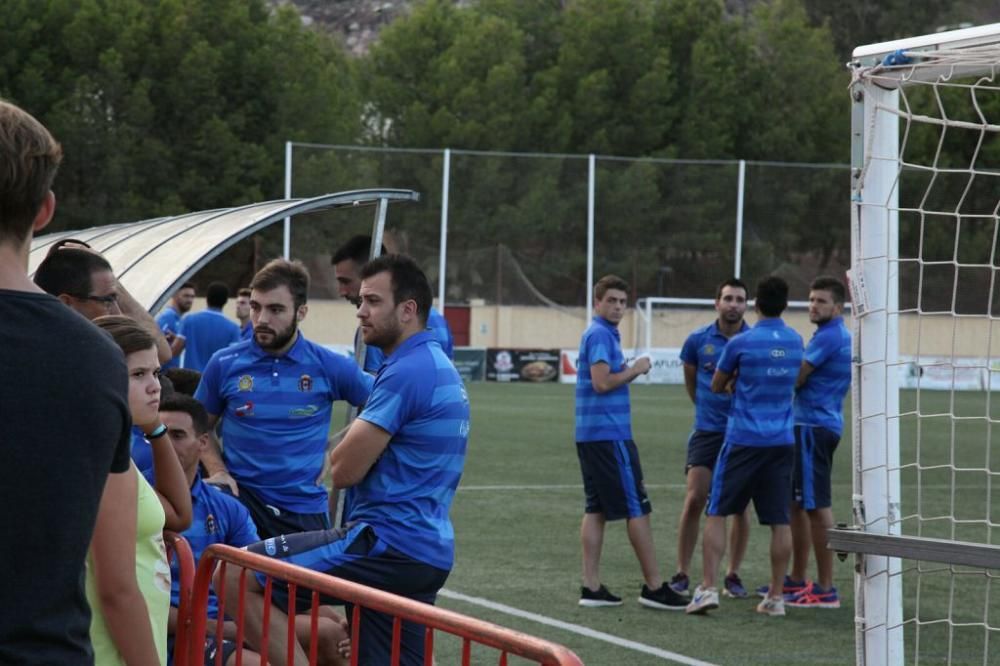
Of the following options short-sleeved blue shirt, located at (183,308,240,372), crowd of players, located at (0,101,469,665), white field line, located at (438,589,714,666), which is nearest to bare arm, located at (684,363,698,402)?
white field line, located at (438,589,714,666)

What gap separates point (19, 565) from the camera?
2.25m

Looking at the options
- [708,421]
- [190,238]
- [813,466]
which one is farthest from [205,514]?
[813,466]

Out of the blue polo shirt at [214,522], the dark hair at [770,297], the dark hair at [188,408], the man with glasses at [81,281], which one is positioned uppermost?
the dark hair at [770,297]

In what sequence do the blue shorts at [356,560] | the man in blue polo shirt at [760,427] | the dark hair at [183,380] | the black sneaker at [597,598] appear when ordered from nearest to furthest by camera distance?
the blue shorts at [356,560]
the dark hair at [183,380]
the black sneaker at [597,598]
the man in blue polo shirt at [760,427]

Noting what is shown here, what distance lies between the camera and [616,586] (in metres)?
9.29

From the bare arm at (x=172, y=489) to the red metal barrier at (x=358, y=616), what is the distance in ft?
0.50

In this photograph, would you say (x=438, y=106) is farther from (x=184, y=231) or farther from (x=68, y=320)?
(x=68, y=320)

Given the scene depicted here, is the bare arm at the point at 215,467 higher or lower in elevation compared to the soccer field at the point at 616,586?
higher

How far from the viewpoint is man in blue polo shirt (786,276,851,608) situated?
9.05 m

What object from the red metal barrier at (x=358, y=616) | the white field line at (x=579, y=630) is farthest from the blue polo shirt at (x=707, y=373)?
the red metal barrier at (x=358, y=616)

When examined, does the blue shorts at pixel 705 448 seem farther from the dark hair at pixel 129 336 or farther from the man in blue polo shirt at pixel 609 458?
the dark hair at pixel 129 336

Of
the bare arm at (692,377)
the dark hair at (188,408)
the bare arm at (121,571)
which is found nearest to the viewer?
→ the bare arm at (121,571)

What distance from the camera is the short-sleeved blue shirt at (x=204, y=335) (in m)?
12.6

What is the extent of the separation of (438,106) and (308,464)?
169 ft
